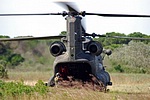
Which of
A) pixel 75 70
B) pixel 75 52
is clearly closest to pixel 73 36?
pixel 75 52

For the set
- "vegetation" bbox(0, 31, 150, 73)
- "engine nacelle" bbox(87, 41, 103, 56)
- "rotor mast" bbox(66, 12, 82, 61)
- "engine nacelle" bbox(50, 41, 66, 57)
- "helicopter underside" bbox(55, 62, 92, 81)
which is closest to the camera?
"rotor mast" bbox(66, 12, 82, 61)

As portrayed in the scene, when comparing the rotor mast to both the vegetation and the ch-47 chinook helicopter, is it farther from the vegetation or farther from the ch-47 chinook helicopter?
the vegetation

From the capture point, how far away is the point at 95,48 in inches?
717

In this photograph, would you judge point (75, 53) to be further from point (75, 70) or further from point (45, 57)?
point (45, 57)

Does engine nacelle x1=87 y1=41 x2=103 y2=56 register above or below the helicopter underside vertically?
above

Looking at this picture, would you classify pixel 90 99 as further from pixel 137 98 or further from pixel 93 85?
pixel 93 85

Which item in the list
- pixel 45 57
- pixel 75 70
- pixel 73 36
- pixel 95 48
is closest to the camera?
pixel 73 36

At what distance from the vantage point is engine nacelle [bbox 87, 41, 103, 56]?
18.1 meters

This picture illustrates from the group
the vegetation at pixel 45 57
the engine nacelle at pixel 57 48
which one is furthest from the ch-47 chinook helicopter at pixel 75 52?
the vegetation at pixel 45 57

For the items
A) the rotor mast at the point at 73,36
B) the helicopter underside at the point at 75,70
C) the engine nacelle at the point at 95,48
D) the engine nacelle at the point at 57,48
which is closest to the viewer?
the rotor mast at the point at 73,36

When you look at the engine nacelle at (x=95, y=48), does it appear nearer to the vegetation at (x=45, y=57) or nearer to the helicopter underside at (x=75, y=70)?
the helicopter underside at (x=75, y=70)

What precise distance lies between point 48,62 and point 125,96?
2282cm

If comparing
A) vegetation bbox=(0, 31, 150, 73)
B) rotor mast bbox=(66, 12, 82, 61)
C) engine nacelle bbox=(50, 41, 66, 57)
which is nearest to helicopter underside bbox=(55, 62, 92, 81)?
engine nacelle bbox=(50, 41, 66, 57)

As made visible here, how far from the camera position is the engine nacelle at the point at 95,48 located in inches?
714
